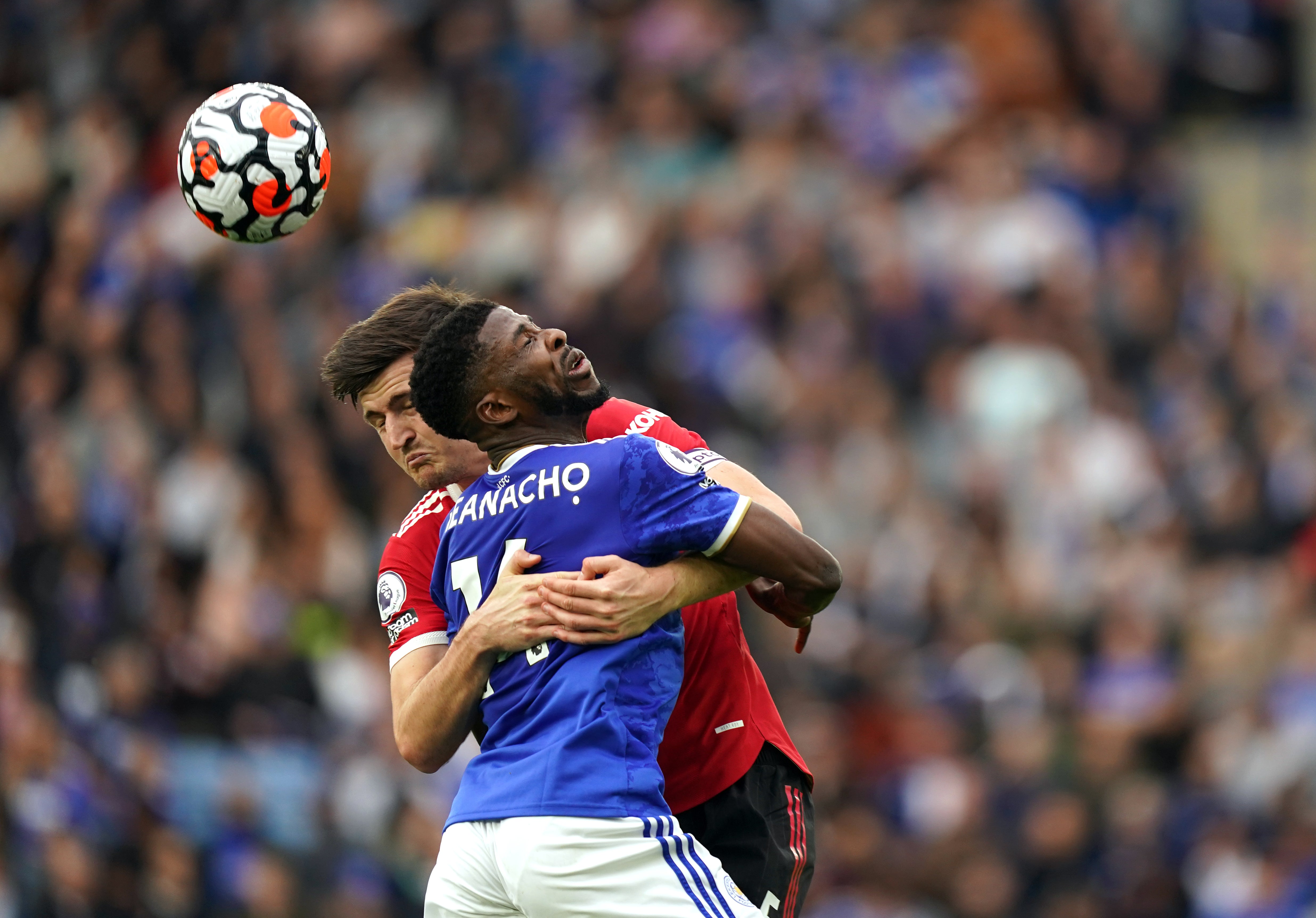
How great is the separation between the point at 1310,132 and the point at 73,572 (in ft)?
30.2

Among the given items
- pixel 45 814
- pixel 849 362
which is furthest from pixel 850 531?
pixel 45 814

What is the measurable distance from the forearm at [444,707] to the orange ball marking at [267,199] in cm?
167

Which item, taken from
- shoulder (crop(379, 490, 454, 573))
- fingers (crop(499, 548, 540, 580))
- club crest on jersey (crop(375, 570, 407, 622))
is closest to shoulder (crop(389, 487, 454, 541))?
shoulder (crop(379, 490, 454, 573))

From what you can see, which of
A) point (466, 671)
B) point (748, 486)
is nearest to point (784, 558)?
point (748, 486)

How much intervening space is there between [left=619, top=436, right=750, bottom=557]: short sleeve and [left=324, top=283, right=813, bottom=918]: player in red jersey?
0.35 m

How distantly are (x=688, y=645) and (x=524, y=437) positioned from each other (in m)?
0.86

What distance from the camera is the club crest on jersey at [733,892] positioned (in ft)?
12.9

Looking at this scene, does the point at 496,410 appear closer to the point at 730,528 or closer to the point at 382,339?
the point at 730,528

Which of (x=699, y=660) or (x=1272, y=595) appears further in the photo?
(x=1272, y=595)

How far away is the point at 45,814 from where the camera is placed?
11969 mm

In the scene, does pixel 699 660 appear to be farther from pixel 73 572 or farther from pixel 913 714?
pixel 73 572

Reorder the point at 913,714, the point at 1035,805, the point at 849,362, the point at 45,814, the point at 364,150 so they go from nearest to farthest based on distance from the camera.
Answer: the point at 1035,805 → the point at 913,714 → the point at 849,362 → the point at 45,814 → the point at 364,150

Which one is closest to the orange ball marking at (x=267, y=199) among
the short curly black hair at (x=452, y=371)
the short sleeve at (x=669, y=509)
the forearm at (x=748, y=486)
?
the short curly black hair at (x=452, y=371)

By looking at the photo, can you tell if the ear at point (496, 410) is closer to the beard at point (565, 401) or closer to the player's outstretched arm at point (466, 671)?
the beard at point (565, 401)
